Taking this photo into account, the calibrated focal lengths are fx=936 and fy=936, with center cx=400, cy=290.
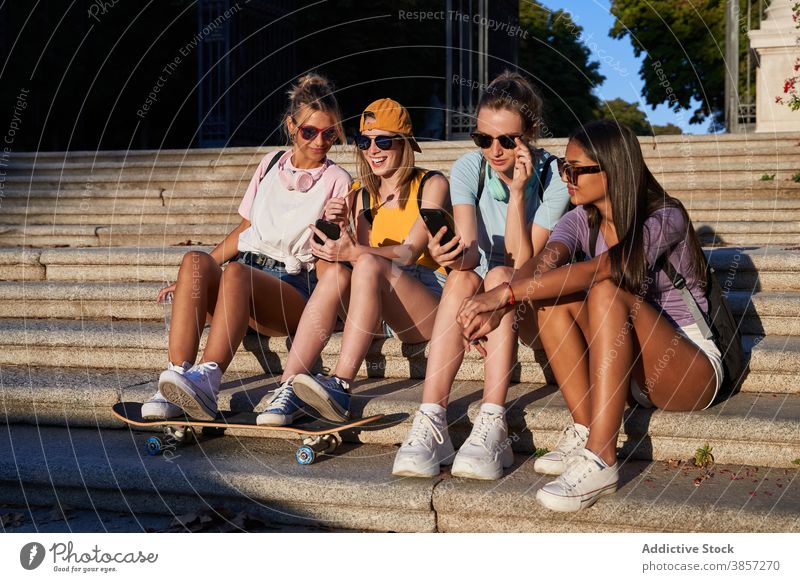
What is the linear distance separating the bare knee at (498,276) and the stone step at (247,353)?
88cm

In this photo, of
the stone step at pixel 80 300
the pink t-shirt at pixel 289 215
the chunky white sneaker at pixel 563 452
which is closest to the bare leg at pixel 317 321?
the pink t-shirt at pixel 289 215

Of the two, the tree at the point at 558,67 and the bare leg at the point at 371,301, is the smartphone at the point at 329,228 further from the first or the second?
the tree at the point at 558,67

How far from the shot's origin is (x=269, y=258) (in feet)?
16.3

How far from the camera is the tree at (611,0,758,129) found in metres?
24.1

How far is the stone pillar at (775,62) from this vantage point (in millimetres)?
10430

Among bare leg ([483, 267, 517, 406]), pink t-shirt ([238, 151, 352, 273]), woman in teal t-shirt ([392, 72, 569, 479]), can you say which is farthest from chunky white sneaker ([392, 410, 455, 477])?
pink t-shirt ([238, 151, 352, 273])

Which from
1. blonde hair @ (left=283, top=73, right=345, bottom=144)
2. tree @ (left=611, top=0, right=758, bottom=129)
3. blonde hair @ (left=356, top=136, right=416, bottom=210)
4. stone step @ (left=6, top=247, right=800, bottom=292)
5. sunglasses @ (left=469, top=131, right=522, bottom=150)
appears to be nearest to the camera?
sunglasses @ (left=469, top=131, right=522, bottom=150)

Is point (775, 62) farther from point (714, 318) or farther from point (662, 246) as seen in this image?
point (662, 246)

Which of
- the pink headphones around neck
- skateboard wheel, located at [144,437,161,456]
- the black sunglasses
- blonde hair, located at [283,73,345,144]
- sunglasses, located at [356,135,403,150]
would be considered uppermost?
blonde hair, located at [283,73,345,144]

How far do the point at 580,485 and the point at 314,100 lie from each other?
2.46 meters

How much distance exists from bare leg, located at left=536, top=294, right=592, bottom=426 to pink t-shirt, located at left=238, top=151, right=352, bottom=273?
1.54 meters

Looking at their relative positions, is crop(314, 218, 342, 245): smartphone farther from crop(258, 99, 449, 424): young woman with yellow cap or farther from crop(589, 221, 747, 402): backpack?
crop(589, 221, 747, 402): backpack

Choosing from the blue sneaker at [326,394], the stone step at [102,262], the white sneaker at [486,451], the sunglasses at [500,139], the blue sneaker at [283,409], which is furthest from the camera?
the stone step at [102,262]

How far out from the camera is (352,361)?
4164mm
